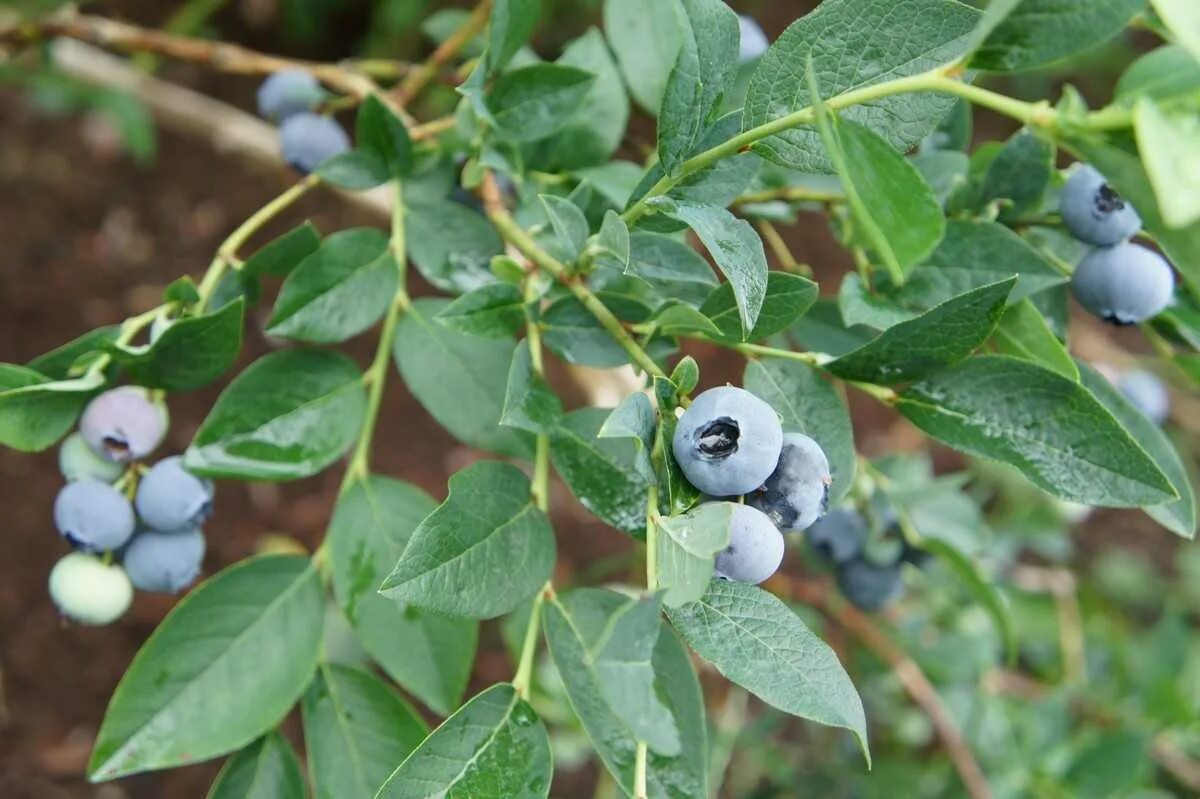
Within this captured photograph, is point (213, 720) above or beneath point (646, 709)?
beneath

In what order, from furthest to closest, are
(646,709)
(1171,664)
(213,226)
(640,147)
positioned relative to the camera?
(213,226)
(1171,664)
(640,147)
(646,709)

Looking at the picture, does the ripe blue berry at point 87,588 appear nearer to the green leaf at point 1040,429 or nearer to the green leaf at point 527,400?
the green leaf at point 527,400

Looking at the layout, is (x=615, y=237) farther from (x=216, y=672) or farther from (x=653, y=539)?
(x=216, y=672)

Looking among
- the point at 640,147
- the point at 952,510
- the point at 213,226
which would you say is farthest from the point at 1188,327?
the point at 213,226

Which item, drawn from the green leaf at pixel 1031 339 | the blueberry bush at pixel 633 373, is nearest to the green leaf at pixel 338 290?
the blueberry bush at pixel 633 373

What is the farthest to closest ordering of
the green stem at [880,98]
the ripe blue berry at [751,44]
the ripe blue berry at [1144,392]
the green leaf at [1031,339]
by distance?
the ripe blue berry at [1144,392] < the ripe blue berry at [751,44] < the green leaf at [1031,339] < the green stem at [880,98]

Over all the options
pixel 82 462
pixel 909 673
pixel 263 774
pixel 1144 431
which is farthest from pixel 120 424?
pixel 909 673

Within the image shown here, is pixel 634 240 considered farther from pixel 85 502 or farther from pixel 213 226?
pixel 213 226
